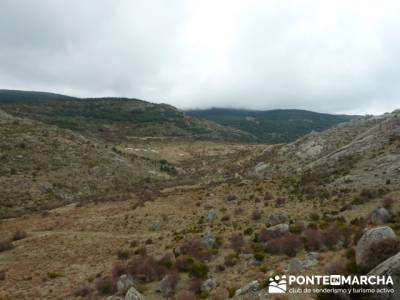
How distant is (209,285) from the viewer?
1812cm

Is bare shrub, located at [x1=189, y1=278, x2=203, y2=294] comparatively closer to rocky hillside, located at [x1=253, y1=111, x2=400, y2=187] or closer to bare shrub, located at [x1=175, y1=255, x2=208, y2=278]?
bare shrub, located at [x1=175, y1=255, x2=208, y2=278]

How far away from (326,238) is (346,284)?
7045 mm

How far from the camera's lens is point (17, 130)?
76.5m

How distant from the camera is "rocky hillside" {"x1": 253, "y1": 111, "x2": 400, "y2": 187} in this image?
3582cm

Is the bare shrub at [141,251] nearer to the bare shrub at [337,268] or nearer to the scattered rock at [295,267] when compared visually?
the scattered rock at [295,267]

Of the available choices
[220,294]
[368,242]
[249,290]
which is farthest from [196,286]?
[368,242]

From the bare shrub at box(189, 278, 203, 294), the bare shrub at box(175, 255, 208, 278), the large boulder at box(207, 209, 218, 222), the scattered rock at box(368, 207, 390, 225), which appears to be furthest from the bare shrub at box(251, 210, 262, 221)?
the bare shrub at box(189, 278, 203, 294)

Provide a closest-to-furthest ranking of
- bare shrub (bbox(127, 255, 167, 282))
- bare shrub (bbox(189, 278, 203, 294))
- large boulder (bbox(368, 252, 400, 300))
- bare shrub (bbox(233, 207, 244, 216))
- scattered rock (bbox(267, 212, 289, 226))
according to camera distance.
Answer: large boulder (bbox(368, 252, 400, 300)), bare shrub (bbox(189, 278, 203, 294)), bare shrub (bbox(127, 255, 167, 282)), scattered rock (bbox(267, 212, 289, 226)), bare shrub (bbox(233, 207, 244, 216))

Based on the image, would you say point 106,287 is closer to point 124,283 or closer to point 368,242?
point 124,283

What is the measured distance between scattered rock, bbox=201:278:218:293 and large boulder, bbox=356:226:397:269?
22.1 ft

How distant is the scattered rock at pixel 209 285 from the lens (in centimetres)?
1792

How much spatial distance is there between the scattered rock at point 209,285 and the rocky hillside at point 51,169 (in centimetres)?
3659

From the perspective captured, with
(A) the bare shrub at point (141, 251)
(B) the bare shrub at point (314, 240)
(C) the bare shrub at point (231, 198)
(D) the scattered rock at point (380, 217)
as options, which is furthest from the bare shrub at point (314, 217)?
(C) the bare shrub at point (231, 198)

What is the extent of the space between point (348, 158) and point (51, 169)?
153 ft
